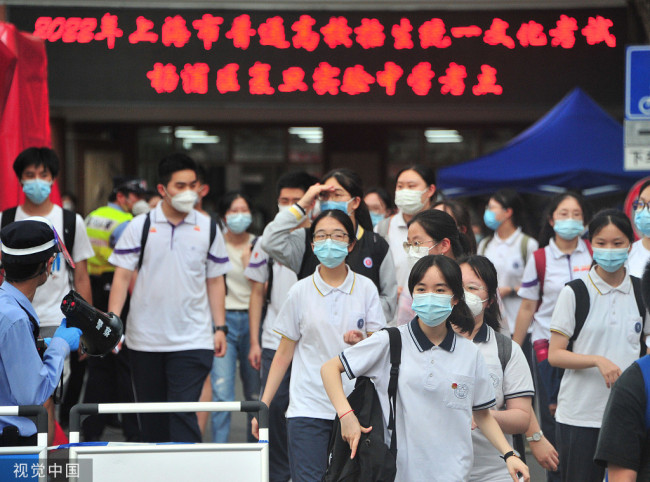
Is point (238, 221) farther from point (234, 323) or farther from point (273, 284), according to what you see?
point (273, 284)

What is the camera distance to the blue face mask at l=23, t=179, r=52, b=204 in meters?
6.57

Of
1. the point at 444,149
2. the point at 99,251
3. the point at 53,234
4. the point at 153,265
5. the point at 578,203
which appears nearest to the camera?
the point at 53,234

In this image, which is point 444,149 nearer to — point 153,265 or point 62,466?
point 153,265

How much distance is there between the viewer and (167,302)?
663cm

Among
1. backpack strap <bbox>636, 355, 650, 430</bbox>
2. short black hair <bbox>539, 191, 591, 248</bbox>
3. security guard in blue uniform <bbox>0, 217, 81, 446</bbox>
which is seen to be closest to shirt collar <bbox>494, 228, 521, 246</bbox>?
short black hair <bbox>539, 191, 591, 248</bbox>

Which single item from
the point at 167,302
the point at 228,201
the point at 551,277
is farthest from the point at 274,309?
the point at 228,201

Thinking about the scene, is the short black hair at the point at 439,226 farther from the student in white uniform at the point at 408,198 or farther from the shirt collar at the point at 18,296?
the shirt collar at the point at 18,296

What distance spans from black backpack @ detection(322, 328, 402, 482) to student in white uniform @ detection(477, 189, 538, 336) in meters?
4.49

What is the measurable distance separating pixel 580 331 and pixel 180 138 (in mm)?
13622

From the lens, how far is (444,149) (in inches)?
714

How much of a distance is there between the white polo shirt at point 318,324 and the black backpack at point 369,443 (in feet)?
3.06

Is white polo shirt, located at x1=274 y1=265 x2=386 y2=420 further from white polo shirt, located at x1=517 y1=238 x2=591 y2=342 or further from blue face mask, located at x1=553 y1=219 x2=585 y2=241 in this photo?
blue face mask, located at x1=553 y1=219 x2=585 y2=241

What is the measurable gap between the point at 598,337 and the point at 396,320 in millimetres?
1232

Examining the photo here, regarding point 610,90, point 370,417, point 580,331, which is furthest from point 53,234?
point 610,90
